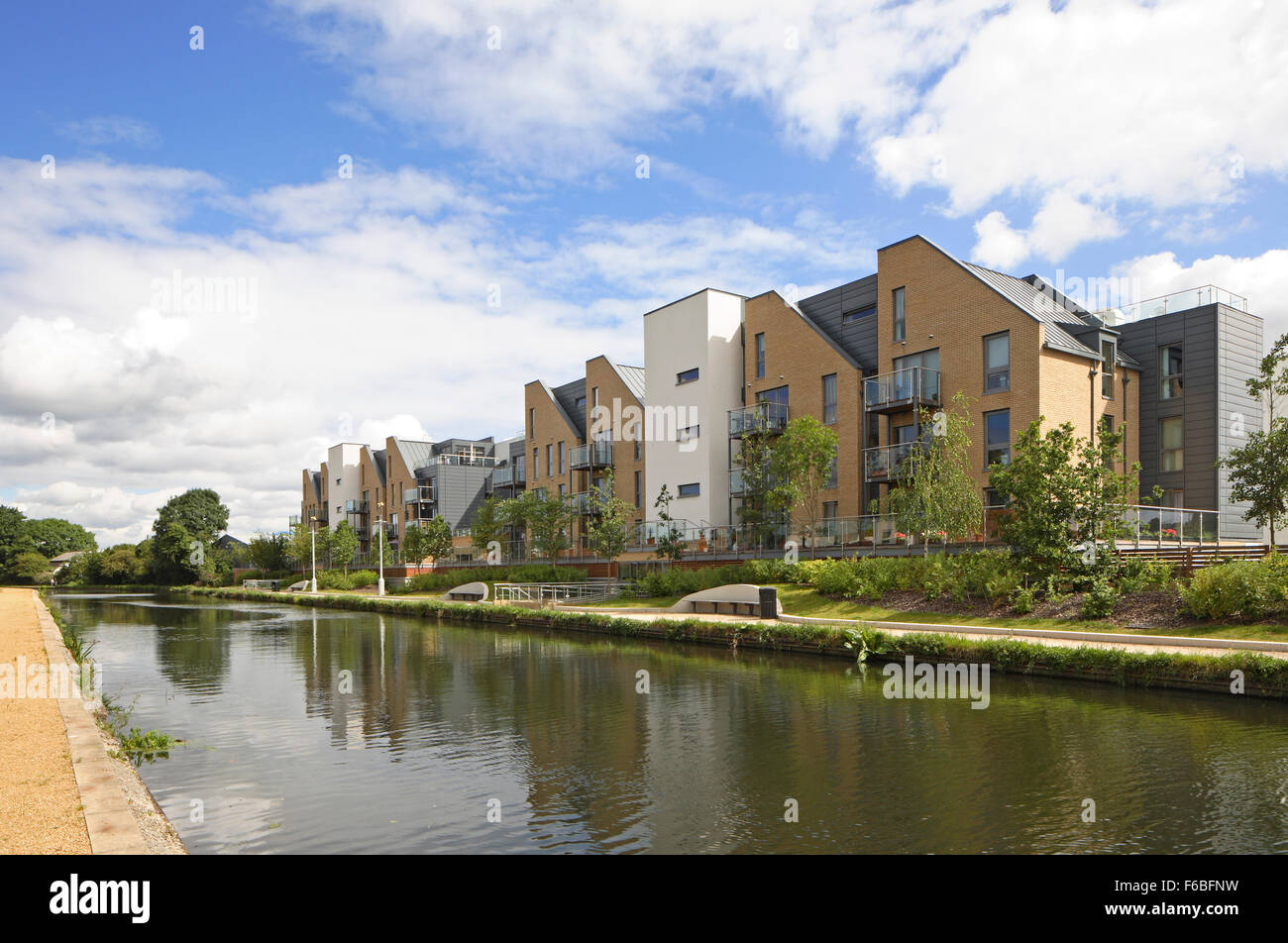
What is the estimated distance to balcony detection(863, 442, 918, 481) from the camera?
99.0 feet

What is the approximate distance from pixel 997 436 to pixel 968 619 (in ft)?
31.5

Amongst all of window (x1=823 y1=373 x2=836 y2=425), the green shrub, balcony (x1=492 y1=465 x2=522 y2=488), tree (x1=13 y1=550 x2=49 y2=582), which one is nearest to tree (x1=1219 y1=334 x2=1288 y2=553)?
the green shrub

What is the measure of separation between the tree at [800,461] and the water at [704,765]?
13.2m

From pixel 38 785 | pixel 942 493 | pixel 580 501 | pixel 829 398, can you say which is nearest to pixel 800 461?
pixel 829 398

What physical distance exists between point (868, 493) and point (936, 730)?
22.1 meters

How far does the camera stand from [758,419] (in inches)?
1400

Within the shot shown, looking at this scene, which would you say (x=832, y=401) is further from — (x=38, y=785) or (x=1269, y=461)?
(x=38, y=785)

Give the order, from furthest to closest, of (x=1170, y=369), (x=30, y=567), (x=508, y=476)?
(x=30, y=567), (x=508, y=476), (x=1170, y=369)

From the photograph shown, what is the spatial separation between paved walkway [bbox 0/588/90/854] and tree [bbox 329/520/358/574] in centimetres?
5405

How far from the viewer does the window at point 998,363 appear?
1134 inches

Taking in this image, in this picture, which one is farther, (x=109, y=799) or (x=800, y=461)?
(x=800, y=461)

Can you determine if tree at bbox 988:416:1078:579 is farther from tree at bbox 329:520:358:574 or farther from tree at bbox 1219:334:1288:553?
tree at bbox 329:520:358:574
